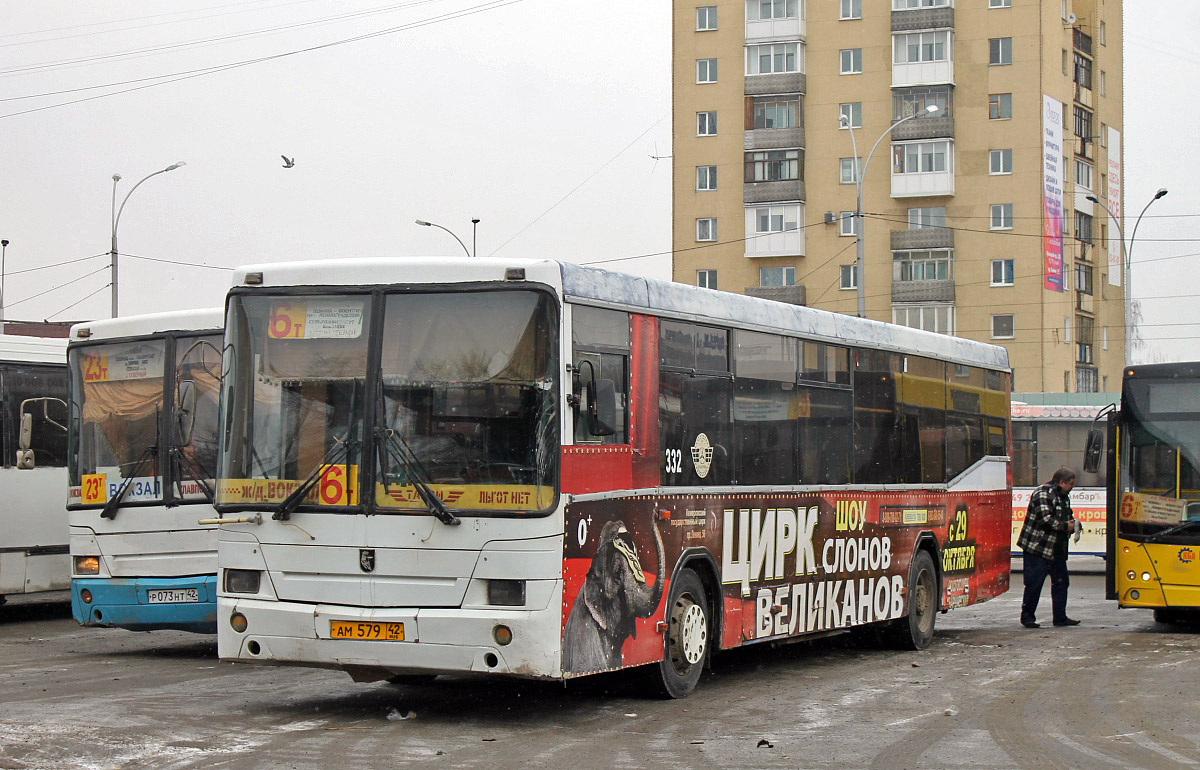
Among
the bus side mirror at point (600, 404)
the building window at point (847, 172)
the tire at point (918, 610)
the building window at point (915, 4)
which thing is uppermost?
the building window at point (915, 4)

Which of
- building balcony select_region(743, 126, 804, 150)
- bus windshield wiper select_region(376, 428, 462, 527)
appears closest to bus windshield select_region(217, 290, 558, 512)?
bus windshield wiper select_region(376, 428, 462, 527)

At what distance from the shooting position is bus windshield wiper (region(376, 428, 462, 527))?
9.58 metres

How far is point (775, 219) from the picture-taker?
236ft

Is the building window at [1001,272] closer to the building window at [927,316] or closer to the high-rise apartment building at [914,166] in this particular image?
the high-rise apartment building at [914,166]

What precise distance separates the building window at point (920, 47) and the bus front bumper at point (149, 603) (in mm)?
60384

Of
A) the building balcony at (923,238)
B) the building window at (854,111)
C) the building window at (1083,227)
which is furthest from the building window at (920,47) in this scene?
the building window at (1083,227)

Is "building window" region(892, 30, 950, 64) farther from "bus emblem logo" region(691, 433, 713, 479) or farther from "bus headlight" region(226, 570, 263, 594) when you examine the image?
"bus headlight" region(226, 570, 263, 594)

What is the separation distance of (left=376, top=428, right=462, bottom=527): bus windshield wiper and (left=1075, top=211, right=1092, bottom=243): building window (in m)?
65.6

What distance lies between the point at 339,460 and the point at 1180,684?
7.36 metres

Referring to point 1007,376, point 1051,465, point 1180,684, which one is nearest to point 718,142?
point 1051,465

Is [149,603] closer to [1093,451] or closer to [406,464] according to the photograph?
[406,464]

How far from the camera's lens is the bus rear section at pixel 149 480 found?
46.4ft

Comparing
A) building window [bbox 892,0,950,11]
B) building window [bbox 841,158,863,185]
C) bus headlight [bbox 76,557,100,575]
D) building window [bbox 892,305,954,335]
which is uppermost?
building window [bbox 892,0,950,11]

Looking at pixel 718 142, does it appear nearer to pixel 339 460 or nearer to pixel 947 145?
pixel 947 145
